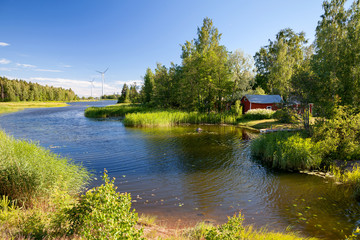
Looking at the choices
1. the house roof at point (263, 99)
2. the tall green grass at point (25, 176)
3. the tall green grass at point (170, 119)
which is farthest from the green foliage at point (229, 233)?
the house roof at point (263, 99)

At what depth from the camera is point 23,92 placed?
11556 cm

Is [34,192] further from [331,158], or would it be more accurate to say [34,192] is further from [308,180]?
[331,158]

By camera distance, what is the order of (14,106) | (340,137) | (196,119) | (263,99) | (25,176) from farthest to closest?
(14,106)
(263,99)
(196,119)
(340,137)
(25,176)

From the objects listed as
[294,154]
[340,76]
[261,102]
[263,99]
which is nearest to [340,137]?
[294,154]

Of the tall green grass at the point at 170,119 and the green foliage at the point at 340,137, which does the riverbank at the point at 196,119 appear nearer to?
the tall green grass at the point at 170,119

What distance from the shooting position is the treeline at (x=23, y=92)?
4274 inches

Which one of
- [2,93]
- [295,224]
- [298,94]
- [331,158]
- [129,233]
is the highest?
[2,93]

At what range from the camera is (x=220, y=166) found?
15.0 metres

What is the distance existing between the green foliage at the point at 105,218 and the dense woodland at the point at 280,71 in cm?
1646

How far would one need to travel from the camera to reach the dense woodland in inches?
632

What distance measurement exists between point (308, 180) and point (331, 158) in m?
3.30

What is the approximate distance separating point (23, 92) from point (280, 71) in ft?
444

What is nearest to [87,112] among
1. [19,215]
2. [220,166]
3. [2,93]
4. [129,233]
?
[220,166]

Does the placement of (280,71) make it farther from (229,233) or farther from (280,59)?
(229,233)
